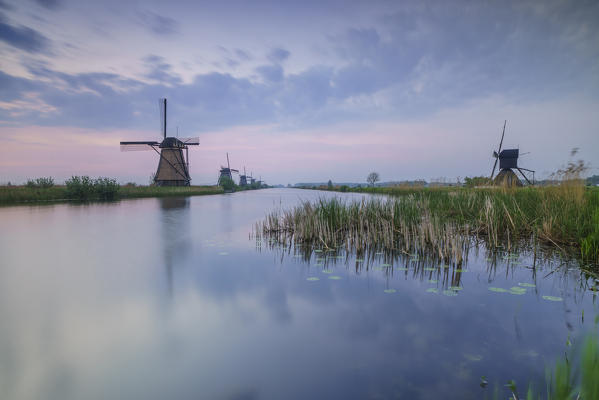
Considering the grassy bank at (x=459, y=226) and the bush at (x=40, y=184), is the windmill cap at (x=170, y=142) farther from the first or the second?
the grassy bank at (x=459, y=226)

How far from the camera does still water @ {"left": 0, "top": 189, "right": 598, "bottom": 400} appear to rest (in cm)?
282

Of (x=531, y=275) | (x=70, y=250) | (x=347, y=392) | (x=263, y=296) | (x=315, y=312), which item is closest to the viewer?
(x=347, y=392)

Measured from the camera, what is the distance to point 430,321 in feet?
12.9

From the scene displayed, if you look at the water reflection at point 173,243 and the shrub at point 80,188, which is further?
the shrub at point 80,188

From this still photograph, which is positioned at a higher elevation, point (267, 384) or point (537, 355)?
point (537, 355)

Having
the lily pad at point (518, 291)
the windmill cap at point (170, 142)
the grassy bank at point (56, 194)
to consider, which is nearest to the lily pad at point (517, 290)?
the lily pad at point (518, 291)

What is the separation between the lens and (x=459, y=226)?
27.3ft

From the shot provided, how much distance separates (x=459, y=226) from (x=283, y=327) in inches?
270

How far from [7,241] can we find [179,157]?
32948 mm

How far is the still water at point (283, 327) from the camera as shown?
282 centimetres

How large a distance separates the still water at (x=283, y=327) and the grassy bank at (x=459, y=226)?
0.85 metres

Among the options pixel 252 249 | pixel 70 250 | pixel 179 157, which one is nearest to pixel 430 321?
pixel 252 249

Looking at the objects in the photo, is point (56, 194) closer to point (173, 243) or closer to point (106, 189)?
point (106, 189)

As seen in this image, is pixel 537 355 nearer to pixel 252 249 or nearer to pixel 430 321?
pixel 430 321
